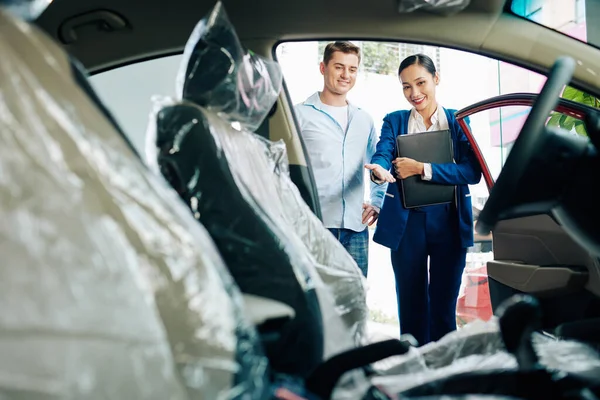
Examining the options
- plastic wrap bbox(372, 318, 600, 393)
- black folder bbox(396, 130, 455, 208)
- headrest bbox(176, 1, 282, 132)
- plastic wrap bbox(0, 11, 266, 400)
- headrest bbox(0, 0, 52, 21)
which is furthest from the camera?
black folder bbox(396, 130, 455, 208)

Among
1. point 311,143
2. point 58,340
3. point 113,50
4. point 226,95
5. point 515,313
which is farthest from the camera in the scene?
point 311,143

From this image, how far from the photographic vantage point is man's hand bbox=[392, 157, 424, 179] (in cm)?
187

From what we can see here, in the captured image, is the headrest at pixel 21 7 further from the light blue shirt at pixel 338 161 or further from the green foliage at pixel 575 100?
the light blue shirt at pixel 338 161

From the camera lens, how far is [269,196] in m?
1.07

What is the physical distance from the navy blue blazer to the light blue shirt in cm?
8

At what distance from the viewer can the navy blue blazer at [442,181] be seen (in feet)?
6.05

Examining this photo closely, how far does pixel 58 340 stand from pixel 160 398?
0.09 meters

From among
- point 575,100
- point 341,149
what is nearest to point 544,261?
point 575,100

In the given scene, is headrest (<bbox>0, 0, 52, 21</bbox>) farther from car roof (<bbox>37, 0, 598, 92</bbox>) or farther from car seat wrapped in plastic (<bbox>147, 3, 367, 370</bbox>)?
car roof (<bbox>37, 0, 598, 92</bbox>)

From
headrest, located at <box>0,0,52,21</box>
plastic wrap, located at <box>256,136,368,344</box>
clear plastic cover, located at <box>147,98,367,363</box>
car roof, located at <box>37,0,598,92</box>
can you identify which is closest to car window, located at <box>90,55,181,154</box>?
car roof, located at <box>37,0,598,92</box>

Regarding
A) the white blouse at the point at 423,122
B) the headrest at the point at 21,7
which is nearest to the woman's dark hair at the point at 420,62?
the white blouse at the point at 423,122

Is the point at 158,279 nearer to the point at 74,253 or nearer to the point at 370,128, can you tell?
the point at 74,253

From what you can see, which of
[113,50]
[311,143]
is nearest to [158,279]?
[113,50]

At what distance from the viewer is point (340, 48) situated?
1.86 m
